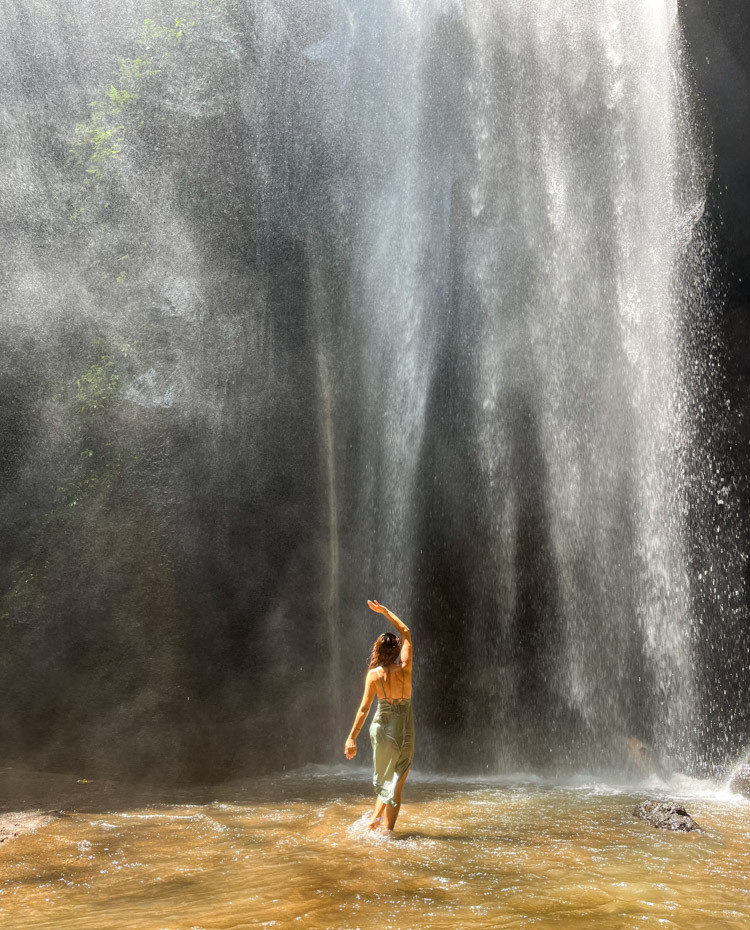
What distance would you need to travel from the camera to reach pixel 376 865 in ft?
16.1

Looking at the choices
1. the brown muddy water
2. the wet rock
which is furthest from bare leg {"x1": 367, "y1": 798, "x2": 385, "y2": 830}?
the wet rock

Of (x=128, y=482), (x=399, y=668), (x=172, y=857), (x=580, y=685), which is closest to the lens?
(x=172, y=857)

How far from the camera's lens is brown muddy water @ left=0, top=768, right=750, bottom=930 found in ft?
13.0

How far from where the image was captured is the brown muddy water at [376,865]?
3951mm

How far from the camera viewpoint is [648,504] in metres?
11.3

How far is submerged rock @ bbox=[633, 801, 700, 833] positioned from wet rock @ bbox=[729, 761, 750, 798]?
2164mm

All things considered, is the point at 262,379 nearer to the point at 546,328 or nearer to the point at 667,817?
the point at 546,328

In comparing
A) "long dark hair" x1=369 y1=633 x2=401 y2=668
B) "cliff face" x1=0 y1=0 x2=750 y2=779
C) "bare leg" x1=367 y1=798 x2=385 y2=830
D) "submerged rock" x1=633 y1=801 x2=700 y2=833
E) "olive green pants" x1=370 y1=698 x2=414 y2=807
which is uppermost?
"cliff face" x1=0 y1=0 x2=750 y2=779

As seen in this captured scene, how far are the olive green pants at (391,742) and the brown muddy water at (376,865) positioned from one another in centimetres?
44

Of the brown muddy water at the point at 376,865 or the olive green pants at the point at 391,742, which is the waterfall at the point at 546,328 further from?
the olive green pants at the point at 391,742

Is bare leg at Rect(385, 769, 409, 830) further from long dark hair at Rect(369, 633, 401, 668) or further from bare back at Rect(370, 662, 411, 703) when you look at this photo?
long dark hair at Rect(369, 633, 401, 668)

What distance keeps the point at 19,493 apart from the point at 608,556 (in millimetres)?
8965

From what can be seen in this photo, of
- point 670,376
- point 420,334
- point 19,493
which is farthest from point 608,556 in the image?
point 19,493

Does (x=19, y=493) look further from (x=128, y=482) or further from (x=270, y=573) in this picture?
(x=270, y=573)
